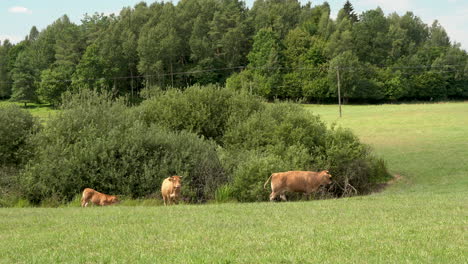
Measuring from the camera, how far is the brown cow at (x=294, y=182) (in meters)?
21.0

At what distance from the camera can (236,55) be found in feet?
383

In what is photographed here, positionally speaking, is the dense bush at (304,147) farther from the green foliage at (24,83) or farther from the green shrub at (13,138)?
the green foliage at (24,83)

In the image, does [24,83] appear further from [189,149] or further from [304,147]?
[304,147]

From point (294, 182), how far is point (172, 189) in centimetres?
558

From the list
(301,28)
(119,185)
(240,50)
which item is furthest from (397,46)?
(119,185)

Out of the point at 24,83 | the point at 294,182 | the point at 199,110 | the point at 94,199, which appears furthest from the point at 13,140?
the point at 24,83

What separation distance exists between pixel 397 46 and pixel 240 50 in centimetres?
3891

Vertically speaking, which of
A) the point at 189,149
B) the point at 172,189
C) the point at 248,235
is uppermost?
the point at 248,235

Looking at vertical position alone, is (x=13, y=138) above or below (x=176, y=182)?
above

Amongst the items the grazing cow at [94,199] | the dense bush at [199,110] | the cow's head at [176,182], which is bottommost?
the grazing cow at [94,199]

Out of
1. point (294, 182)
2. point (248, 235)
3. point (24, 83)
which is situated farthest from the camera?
point (24, 83)

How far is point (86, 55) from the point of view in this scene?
9100cm

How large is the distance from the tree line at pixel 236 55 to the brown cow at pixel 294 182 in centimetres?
7178

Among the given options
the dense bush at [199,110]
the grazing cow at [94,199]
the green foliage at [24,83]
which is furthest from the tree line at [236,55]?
the grazing cow at [94,199]
